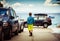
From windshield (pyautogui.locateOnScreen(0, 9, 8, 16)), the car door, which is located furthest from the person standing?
windshield (pyautogui.locateOnScreen(0, 9, 8, 16))

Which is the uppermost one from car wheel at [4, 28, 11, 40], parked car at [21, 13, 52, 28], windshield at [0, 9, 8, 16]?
windshield at [0, 9, 8, 16]

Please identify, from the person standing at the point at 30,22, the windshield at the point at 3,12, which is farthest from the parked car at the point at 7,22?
the person standing at the point at 30,22

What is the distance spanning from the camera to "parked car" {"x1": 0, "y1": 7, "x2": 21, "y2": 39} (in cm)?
794

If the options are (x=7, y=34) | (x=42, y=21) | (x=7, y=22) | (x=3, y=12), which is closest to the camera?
(x=7, y=22)

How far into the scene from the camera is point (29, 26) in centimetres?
881

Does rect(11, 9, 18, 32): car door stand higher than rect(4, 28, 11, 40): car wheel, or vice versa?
rect(11, 9, 18, 32): car door

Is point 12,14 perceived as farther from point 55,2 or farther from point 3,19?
point 55,2

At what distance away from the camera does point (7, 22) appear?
816cm

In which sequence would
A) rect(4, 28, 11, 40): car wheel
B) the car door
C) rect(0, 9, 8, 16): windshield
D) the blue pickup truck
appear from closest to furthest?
the blue pickup truck
rect(4, 28, 11, 40): car wheel
rect(0, 9, 8, 16): windshield
the car door

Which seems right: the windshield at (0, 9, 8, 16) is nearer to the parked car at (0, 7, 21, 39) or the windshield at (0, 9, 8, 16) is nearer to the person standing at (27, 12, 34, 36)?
the parked car at (0, 7, 21, 39)

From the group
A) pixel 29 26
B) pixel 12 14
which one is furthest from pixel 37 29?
pixel 12 14

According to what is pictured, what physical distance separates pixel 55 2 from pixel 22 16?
1365mm

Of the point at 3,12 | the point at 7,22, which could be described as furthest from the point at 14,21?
the point at 7,22

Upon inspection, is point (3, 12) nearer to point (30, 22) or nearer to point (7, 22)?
point (7, 22)
